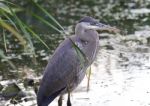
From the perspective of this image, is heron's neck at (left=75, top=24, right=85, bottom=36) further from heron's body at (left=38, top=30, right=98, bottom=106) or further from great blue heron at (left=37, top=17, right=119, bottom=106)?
heron's body at (left=38, top=30, right=98, bottom=106)

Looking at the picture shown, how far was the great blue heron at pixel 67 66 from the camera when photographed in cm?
552

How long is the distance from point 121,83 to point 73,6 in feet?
20.0

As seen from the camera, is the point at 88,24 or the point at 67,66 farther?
the point at 88,24

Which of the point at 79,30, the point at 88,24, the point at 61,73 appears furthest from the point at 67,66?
the point at 88,24

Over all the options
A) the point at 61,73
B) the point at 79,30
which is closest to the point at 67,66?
the point at 61,73

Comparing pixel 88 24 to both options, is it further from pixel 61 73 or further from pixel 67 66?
pixel 61 73

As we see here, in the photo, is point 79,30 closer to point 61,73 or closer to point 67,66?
point 67,66

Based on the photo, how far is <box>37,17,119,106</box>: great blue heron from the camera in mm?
5516

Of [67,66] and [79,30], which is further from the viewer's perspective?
[79,30]

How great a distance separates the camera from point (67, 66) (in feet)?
18.9

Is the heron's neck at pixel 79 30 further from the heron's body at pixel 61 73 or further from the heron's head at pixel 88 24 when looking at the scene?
the heron's body at pixel 61 73

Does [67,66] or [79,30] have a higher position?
[79,30]

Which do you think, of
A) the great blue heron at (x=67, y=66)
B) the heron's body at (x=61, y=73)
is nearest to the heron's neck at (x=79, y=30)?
the great blue heron at (x=67, y=66)

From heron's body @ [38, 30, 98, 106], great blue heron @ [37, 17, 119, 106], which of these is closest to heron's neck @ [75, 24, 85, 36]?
great blue heron @ [37, 17, 119, 106]
